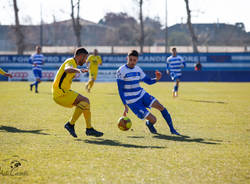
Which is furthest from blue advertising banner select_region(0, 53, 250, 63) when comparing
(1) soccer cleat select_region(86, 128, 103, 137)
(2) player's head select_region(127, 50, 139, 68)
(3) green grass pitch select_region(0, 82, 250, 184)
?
(1) soccer cleat select_region(86, 128, 103, 137)

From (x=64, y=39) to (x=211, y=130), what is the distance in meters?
70.2

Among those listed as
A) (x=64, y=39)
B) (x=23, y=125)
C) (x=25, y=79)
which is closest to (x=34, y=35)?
(x=64, y=39)

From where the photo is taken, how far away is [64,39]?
252 feet

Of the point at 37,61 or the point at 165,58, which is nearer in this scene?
the point at 37,61

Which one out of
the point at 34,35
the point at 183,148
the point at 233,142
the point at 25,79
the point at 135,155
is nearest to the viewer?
the point at 135,155

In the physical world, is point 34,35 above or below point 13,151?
above

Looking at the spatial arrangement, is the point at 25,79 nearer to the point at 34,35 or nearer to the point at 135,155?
the point at 135,155

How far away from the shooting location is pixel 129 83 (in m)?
8.09

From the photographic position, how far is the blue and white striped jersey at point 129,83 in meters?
8.01

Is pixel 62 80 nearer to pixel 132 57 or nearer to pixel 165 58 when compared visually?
pixel 132 57

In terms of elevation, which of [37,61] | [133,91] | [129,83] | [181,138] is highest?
[37,61]

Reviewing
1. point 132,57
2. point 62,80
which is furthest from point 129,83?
point 62,80

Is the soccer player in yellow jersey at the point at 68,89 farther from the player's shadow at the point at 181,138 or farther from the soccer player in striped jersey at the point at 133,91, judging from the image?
the player's shadow at the point at 181,138

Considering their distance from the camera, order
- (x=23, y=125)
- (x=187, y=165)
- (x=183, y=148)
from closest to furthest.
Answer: (x=187, y=165) → (x=183, y=148) → (x=23, y=125)
